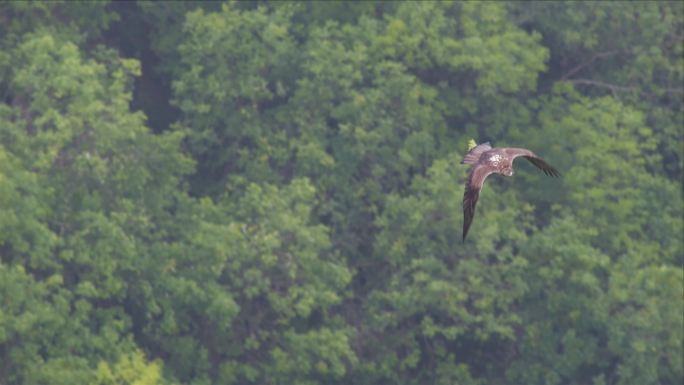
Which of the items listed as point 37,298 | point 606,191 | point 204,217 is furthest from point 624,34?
point 37,298

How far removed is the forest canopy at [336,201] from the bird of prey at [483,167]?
1084 cm

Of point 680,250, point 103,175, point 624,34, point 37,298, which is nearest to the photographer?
point 37,298

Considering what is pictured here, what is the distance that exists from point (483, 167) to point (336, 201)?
14592 mm

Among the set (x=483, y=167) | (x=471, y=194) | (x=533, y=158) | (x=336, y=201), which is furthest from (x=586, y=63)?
(x=471, y=194)

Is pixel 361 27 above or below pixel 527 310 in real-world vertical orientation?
above

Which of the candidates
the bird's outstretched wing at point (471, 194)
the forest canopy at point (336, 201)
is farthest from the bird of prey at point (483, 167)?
the forest canopy at point (336, 201)

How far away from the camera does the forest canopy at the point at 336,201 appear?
27750 millimetres

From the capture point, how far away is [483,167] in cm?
1602

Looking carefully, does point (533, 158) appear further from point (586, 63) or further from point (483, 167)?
point (586, 63)

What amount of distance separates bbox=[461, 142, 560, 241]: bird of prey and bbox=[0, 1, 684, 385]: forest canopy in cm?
1084

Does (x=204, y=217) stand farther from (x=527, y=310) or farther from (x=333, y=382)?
(x=527, y=310)

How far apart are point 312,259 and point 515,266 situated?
10.6 feet

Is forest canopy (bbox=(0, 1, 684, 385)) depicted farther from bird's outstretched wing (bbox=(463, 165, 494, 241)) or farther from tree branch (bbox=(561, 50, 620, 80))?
bird's outstretched wing (bbox=(463, 165, 494, 241))

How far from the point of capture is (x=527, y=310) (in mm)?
29547
